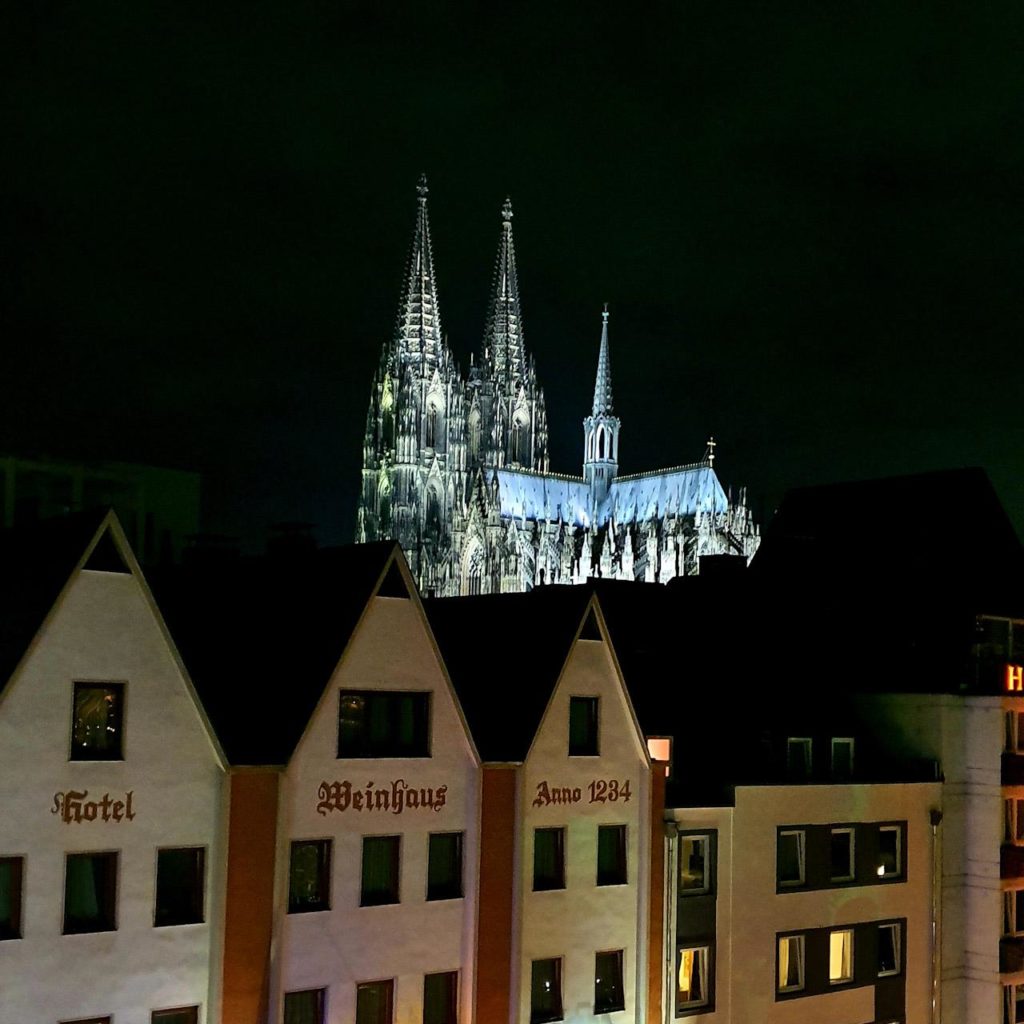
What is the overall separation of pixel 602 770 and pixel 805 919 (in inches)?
352

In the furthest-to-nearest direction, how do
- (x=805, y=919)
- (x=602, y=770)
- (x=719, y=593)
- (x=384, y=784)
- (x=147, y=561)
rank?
(x=719, y=593) < (x=147, y=561) < (x=805, y=919) < (x=602, y=770) < (x=384, y=784)

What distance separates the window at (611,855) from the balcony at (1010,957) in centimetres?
1583

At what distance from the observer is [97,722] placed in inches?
1103

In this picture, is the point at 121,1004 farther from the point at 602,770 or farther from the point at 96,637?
the point at 602,770

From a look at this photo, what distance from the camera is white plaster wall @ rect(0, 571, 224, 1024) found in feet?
86.7

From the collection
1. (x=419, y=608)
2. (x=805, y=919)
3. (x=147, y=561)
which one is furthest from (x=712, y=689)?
Answer: (x=147, y=561)

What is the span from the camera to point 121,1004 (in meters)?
27.5

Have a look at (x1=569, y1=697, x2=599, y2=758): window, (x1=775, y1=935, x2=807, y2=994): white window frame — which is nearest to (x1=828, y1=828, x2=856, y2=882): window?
(x1=775, y1=935, x2=807, y2=994): white window frame

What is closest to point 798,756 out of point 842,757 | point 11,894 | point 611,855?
point 842,757

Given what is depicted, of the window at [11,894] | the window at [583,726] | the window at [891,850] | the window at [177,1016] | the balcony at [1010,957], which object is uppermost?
the window at [583,726]

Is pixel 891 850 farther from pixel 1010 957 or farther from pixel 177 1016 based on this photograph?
pixel 177 1016

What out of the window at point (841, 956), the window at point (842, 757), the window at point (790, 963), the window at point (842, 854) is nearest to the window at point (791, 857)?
the window at point (842, 854)

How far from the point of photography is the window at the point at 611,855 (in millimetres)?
36344

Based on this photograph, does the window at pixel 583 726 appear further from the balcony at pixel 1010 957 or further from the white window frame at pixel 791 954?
the balcony at pixel 1010 957
